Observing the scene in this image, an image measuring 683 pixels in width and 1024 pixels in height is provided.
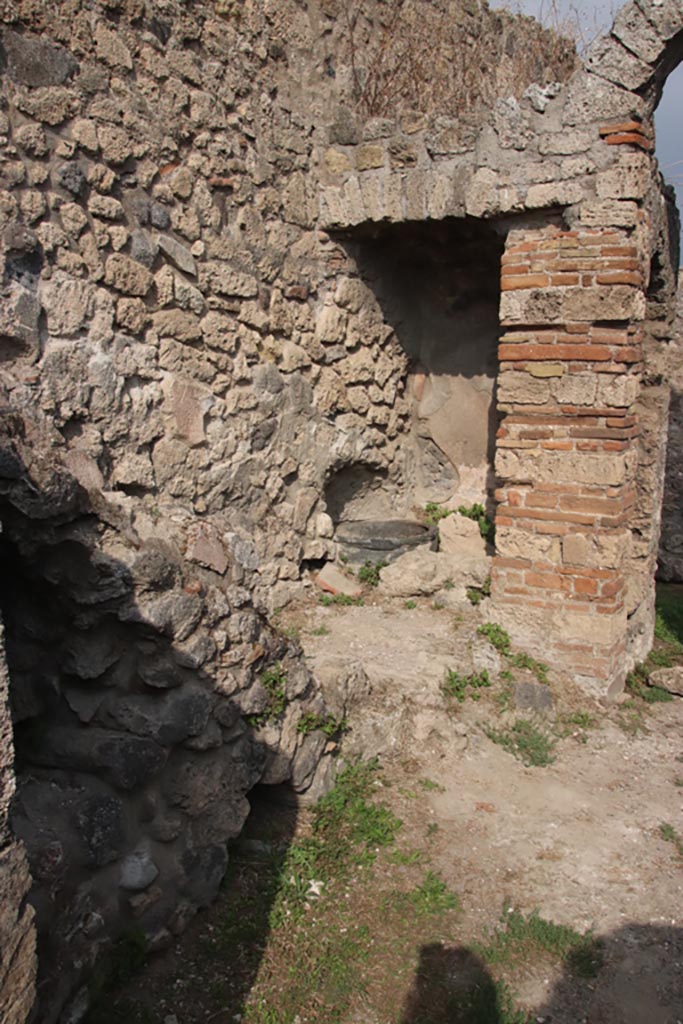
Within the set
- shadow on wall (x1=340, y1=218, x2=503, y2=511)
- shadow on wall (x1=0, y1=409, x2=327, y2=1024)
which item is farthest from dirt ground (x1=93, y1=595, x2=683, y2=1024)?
shadow on wall (x1=340, y1=218, x2=503, y2=511)

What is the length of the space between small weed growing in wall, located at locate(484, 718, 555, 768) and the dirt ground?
3cm

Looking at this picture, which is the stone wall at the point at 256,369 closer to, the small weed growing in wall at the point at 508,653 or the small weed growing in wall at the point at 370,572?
the small weed growing in wall at the point at 508,653

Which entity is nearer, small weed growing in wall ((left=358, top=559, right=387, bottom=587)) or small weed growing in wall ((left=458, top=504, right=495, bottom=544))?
small weed growing in wall ((left=358, top=559, right=387, bottom=587))

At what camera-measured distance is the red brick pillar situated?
179 inches

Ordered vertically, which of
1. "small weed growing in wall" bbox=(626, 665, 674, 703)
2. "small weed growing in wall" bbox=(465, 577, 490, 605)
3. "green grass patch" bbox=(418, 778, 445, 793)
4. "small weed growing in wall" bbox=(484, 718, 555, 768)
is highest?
"small weed growing in wall" bbox=(465, 577, 490, 605)

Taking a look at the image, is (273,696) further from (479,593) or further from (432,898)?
(479,593)

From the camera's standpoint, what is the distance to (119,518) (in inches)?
116

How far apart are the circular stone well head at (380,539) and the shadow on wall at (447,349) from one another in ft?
1.80

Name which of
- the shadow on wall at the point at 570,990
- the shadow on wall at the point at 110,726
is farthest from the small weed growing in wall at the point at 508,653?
the shadow on wall at the point at 110,726

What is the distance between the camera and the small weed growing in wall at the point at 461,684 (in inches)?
175

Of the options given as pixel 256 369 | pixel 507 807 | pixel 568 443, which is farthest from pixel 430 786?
pixel 256 369

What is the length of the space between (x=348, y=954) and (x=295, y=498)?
296cm

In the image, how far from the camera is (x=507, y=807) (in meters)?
3.86

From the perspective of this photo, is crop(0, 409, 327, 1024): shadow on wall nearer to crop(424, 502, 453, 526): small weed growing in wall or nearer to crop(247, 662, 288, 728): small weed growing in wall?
crop(247, 662, 288, 728): small weed growing in wall
